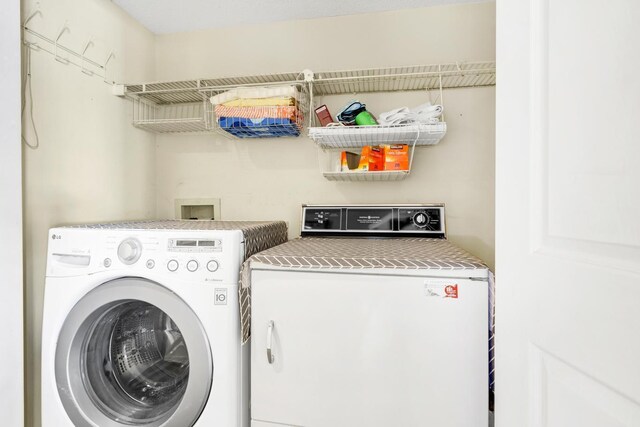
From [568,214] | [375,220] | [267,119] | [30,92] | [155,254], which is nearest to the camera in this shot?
[568,214]

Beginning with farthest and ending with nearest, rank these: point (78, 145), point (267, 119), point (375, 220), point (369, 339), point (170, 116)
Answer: point (170, 116) → point (375, 220) → point (267, 119) → point (78, 145) → point (369, 339)

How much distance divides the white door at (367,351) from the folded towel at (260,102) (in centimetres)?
92

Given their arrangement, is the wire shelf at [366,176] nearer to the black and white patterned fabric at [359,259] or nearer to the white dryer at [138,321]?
the black and white patterned fabric at [359,259]

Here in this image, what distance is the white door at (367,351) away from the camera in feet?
3.32

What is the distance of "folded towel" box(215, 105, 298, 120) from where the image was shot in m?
1.64

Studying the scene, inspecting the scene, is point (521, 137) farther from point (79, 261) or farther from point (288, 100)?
point (79, 261)

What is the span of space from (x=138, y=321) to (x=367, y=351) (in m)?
0.98

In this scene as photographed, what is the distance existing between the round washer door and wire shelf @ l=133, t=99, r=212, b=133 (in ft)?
3.32

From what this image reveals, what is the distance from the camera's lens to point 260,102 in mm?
1674

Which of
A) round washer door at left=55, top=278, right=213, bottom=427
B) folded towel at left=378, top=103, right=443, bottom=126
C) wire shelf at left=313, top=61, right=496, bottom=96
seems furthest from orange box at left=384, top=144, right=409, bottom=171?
round washer door at left=55, top=278, right=213, bottom=427

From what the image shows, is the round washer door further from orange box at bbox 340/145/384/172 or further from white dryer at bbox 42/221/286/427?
orange box at bbox 340/145/384/172

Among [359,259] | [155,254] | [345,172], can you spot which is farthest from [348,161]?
[155,254]

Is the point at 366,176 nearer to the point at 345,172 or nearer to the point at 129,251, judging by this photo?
the point at 345,172

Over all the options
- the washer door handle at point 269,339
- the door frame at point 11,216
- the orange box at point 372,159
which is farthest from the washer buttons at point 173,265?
the orange box at point 372,159
